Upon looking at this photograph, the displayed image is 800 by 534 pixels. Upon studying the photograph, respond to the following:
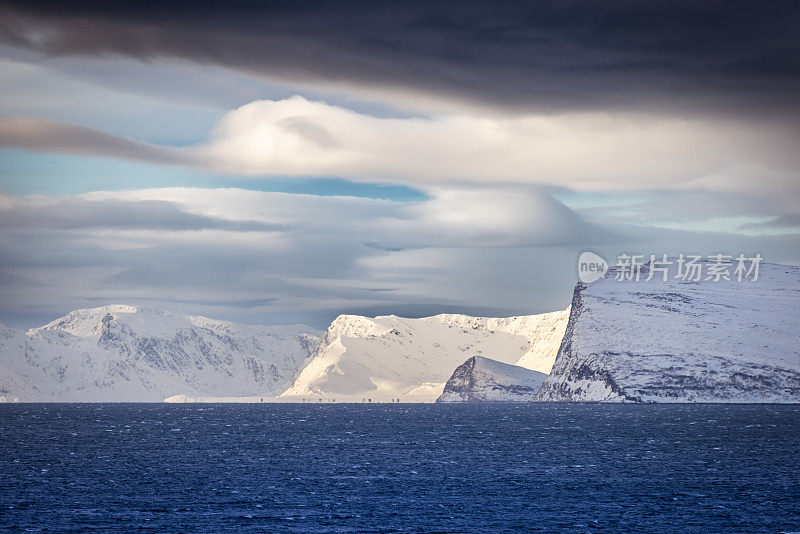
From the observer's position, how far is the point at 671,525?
94.0 metres

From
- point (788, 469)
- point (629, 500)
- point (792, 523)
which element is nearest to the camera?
point (792, 523)

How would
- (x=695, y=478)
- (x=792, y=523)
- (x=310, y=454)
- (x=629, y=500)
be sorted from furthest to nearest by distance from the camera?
(x=310, y=454) < (x=695, y=478) < (x=629, y=500) < (x=792, y=523)

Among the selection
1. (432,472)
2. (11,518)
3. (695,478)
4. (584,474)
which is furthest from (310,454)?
(11,518)

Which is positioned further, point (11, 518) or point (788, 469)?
point (788, 469)

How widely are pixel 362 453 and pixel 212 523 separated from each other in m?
80.1

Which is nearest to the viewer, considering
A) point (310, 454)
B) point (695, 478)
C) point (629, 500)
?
point (629, 500)

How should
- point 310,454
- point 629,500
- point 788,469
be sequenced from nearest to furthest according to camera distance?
point 629,500 < point 788,469 < point 310,454

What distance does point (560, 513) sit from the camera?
101562 mm

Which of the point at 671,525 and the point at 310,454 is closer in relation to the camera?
the point at 671,525

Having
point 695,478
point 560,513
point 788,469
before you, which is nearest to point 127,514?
point 560,513

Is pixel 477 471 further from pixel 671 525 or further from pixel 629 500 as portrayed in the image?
pixel 671 525

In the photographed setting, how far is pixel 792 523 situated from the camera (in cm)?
9344

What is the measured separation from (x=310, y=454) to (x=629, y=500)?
72824 millimetres

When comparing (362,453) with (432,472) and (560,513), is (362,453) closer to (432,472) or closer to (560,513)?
(432,472)
